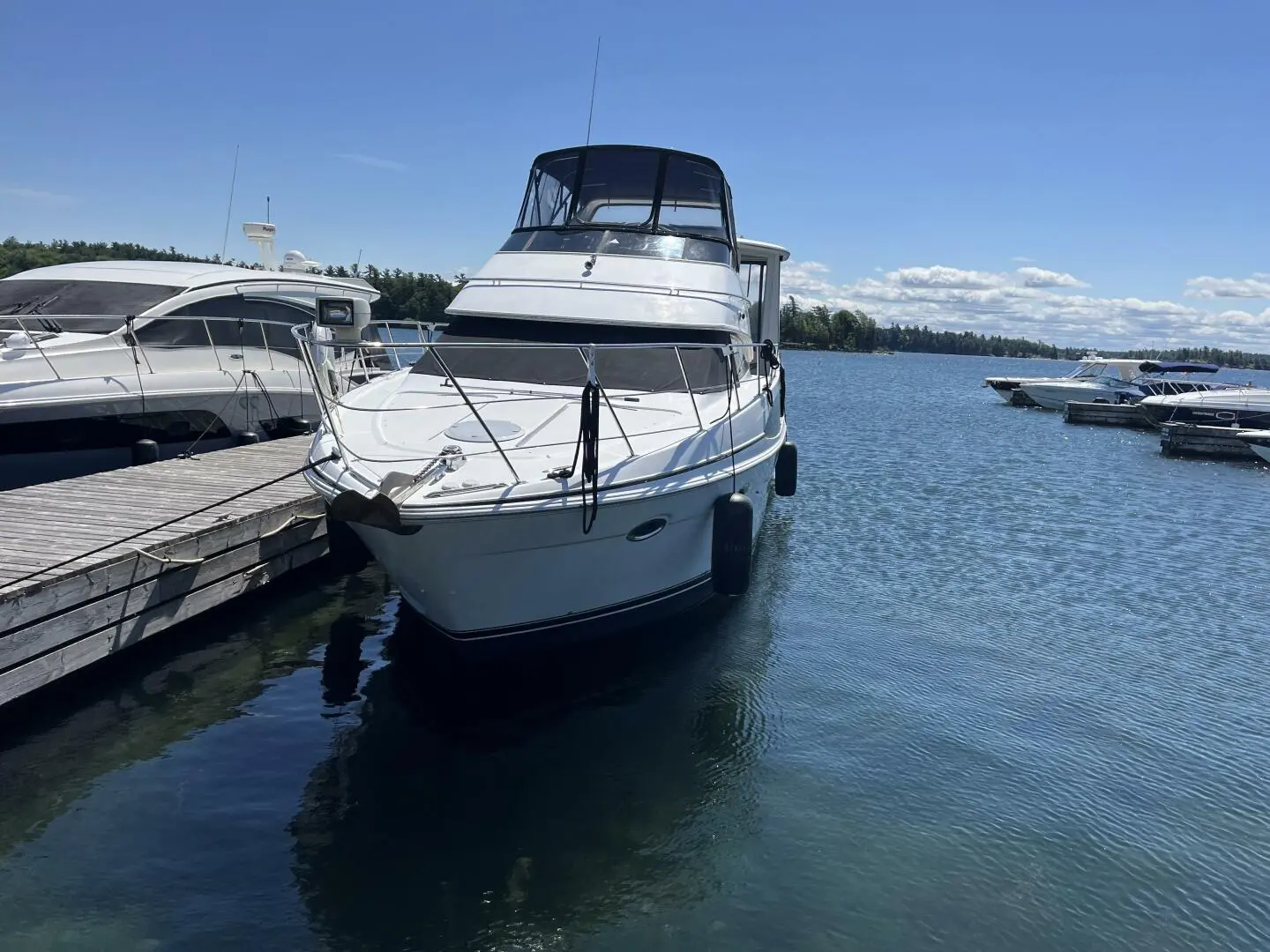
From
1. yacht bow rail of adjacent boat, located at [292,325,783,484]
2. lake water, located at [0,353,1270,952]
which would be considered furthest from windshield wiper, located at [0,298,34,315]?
lake water, located at [0,353,1270,952]

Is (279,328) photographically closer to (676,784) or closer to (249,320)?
(249,320)

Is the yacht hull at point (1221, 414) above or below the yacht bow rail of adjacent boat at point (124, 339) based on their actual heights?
above

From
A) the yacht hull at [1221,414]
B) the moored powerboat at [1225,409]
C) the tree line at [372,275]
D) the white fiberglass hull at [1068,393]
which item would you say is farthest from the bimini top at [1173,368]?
the tree line at [372,275]

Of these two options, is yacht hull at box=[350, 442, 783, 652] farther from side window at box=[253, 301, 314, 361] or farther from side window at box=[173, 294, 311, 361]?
side window at box=[253, 301, 314, 361]

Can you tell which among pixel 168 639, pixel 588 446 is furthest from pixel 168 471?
pixel 588 446

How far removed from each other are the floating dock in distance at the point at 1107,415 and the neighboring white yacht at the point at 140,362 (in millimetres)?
27490

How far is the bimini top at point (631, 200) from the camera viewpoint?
10656 millimetres

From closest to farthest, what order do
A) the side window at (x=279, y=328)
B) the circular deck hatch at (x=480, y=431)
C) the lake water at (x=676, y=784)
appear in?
the lake water at (x=676, y=784)
the circular deck hatch at (x=480, y=431)
the side window at (x=279, y=328)

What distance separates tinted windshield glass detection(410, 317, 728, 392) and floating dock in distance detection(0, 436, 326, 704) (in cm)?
212

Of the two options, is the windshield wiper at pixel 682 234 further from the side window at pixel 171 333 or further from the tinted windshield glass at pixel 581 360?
the side window at pixel 171 333

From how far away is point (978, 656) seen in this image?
28.3 feet

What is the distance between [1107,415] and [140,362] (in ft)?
103

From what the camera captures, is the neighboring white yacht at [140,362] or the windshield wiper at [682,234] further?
the neighboring white yacht at [140,362]

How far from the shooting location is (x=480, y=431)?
7379 millimetres
